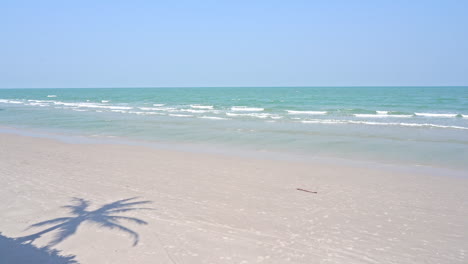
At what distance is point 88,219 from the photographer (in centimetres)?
602

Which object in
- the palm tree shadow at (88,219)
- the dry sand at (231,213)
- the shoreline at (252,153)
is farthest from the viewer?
the shoreline at (252,153)

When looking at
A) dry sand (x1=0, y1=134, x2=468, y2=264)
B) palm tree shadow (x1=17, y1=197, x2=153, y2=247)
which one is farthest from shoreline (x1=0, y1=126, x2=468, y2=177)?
palm tree shadow (x1=17, y1=197, x2=153, y2=247)

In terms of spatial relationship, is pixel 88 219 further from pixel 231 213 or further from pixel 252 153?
pixel 252 153

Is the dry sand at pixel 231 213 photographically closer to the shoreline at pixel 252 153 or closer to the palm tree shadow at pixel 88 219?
the palm tree shadow at pixel 88 219

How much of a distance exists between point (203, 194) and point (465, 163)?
854 cm

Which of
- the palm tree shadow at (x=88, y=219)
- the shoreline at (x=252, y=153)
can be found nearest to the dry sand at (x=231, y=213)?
the palm tree shadow at (x=88, y=219)

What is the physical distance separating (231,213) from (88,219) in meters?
2.43

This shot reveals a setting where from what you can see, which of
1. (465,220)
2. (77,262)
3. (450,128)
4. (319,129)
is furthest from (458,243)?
(450,128)

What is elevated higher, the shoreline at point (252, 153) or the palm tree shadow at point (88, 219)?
the shoreline at point (252, 153)

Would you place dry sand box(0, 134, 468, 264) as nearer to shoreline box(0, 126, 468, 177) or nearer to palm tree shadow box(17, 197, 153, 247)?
palm tree shadow box(17, 197, 153, 247)

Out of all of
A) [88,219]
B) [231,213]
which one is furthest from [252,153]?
[88,219]

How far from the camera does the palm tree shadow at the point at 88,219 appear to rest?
5.39 metres

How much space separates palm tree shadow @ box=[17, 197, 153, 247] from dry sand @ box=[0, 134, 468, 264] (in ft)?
0.06

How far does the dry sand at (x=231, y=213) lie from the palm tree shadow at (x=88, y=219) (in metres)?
0.02
